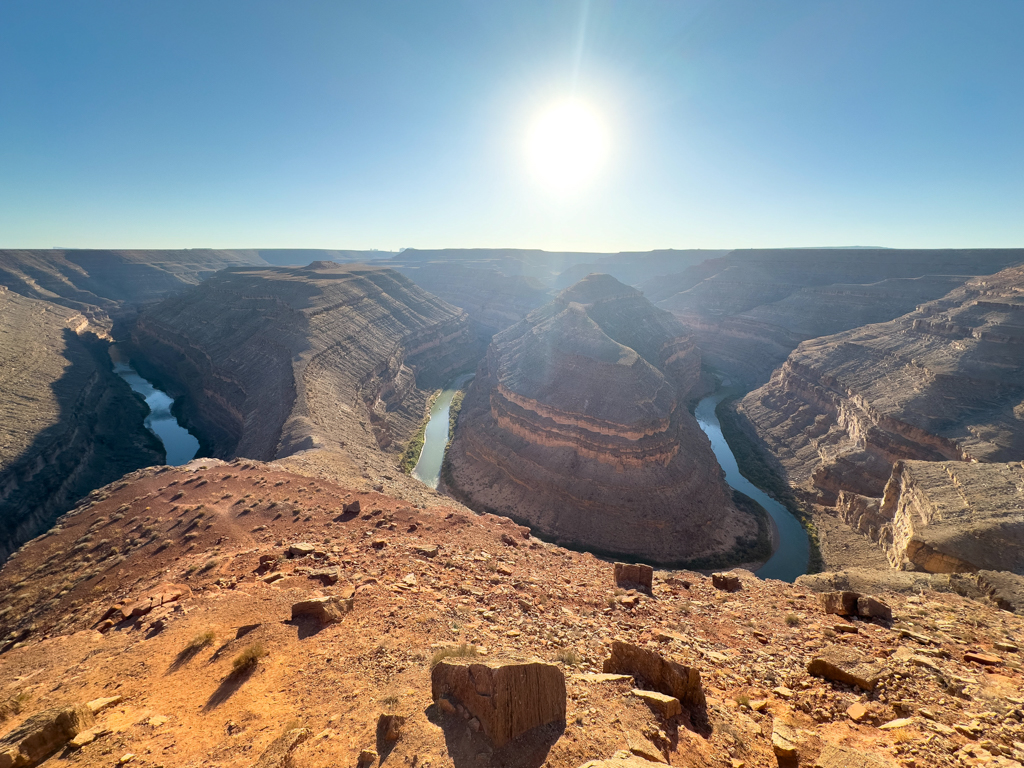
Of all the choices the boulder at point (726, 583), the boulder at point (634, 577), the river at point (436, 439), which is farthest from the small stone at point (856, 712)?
the river at point (436, 439)

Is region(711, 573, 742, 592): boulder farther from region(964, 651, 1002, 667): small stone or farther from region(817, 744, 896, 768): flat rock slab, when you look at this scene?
region(817, 744, 896, 768): flat rock slab

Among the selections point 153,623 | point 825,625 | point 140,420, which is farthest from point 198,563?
point 140,420

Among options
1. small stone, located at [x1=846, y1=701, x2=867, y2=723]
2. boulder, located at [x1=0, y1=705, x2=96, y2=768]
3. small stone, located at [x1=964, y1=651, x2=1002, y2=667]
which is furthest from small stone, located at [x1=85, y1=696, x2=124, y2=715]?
small stone, located at [x1=964, y1=651, x2=1002, y2=667]

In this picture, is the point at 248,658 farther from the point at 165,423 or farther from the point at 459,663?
the point at 165,423

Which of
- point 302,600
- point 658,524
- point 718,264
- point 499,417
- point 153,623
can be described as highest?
point 718,264

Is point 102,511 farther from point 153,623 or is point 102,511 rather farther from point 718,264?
point 718,264

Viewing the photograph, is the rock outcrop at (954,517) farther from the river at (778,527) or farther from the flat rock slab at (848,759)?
the flat rock slab at (848,759)
